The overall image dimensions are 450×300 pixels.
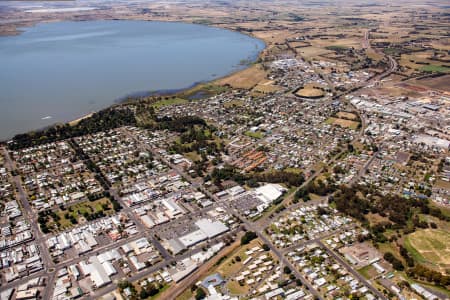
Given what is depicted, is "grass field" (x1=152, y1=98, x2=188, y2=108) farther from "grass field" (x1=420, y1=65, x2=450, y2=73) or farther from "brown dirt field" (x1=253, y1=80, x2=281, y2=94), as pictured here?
"grass field" (x1=420, y1=65, x2=450, y2=73)

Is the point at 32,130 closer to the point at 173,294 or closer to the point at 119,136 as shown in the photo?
the point at 119,136

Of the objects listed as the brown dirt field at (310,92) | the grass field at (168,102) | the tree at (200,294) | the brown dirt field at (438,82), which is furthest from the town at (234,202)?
the brown dirt field at (438,82)

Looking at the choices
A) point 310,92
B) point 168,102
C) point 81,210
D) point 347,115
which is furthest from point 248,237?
point 310,92

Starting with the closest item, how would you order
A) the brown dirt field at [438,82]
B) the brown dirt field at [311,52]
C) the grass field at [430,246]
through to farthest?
the grass field at [430,246] < the brown dirt field at [438,82] < the brown dirt field at [311,52]

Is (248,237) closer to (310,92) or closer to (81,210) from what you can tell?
(81,210)

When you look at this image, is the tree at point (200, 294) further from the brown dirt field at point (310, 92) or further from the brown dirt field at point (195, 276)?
the brown dirt field at point (310, 92)

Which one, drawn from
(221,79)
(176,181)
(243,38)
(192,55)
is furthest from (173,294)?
(243,38)
